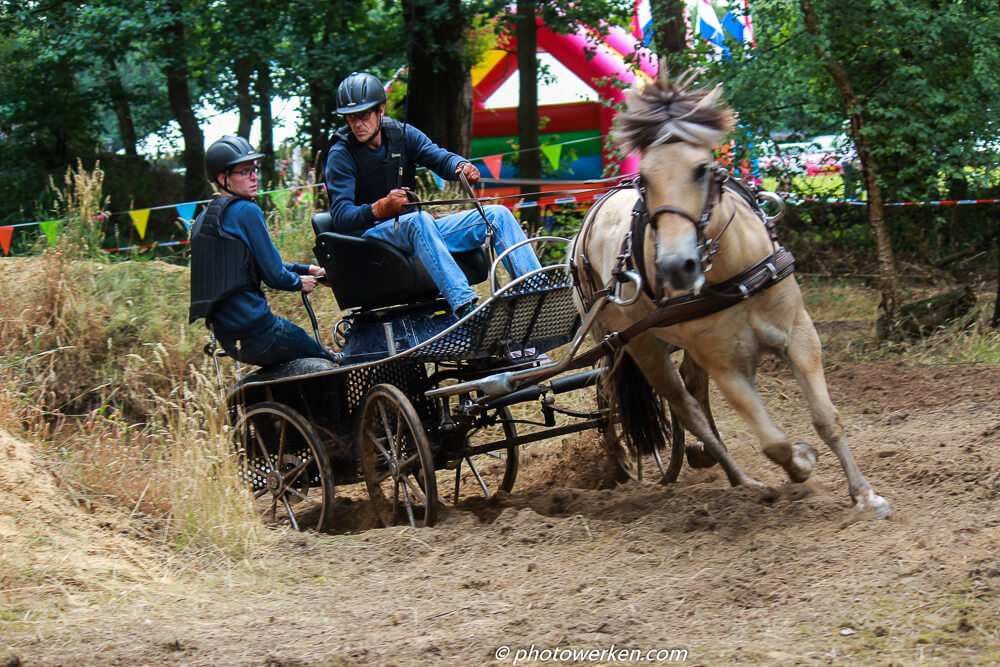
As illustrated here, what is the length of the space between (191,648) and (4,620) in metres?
0.88

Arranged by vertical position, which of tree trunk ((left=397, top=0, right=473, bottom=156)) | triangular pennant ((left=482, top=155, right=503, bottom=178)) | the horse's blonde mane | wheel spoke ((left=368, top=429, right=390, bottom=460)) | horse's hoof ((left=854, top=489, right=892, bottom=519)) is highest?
tree trunk ((left=397, top=0, right=473, bottom=156))

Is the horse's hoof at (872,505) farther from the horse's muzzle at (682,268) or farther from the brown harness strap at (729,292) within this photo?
the horse's muzzle at (682,268)

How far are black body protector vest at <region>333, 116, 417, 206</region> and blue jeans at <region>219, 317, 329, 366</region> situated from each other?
2.85 feet

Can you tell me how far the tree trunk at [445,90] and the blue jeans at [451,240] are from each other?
537 centimetres

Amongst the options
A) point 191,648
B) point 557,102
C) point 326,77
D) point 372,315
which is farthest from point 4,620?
point 557,102

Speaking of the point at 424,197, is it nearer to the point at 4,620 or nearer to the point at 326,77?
the point at 326,77

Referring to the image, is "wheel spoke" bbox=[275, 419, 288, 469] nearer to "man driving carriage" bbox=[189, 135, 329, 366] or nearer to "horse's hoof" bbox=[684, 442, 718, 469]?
"man driving carriage" bbox=[189, 135, 329, 366]

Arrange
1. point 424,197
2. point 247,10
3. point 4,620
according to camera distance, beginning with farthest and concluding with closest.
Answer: point 247,10
point 424,197
point 4,620

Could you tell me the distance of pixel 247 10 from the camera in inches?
418

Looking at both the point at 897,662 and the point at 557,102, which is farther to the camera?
the point at 557,102

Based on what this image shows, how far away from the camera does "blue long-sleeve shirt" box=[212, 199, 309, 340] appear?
5.21 metres

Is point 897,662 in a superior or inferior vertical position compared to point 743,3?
inferior

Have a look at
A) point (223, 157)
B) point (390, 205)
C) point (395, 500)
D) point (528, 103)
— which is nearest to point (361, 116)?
point (390, 205)

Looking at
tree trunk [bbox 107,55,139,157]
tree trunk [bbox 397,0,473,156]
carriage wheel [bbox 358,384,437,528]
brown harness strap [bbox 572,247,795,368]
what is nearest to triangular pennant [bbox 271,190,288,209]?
tree trunk [bbox 397,0,473,156]
